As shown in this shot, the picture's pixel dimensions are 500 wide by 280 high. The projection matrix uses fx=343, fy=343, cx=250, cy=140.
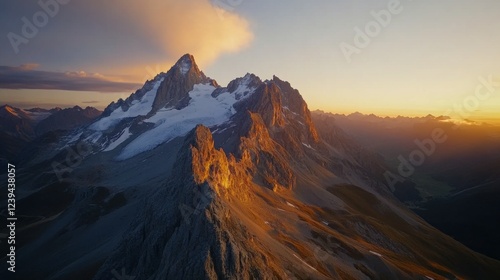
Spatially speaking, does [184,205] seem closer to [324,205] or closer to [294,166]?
[324,205]

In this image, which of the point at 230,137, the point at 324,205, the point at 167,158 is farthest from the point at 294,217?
the point at 167,158

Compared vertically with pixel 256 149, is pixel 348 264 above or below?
below

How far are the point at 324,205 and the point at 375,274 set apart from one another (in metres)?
68.0

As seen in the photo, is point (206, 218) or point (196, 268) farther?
point (206, 218)

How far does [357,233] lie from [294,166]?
68753 mm

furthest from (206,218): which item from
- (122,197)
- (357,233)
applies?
(122,197)

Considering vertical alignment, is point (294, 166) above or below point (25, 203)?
above

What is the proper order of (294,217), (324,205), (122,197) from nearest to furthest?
(294,217), (122,197), (324,205)

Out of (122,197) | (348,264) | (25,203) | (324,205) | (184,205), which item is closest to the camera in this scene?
(184,205)

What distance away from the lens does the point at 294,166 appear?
190 metres

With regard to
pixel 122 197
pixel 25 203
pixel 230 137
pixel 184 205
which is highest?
pixel 230 137

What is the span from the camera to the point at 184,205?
203 feet

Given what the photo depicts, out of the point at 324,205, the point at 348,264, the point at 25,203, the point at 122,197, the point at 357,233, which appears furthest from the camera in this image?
the point at 25,203

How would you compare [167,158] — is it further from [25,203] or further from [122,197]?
[25,203]
